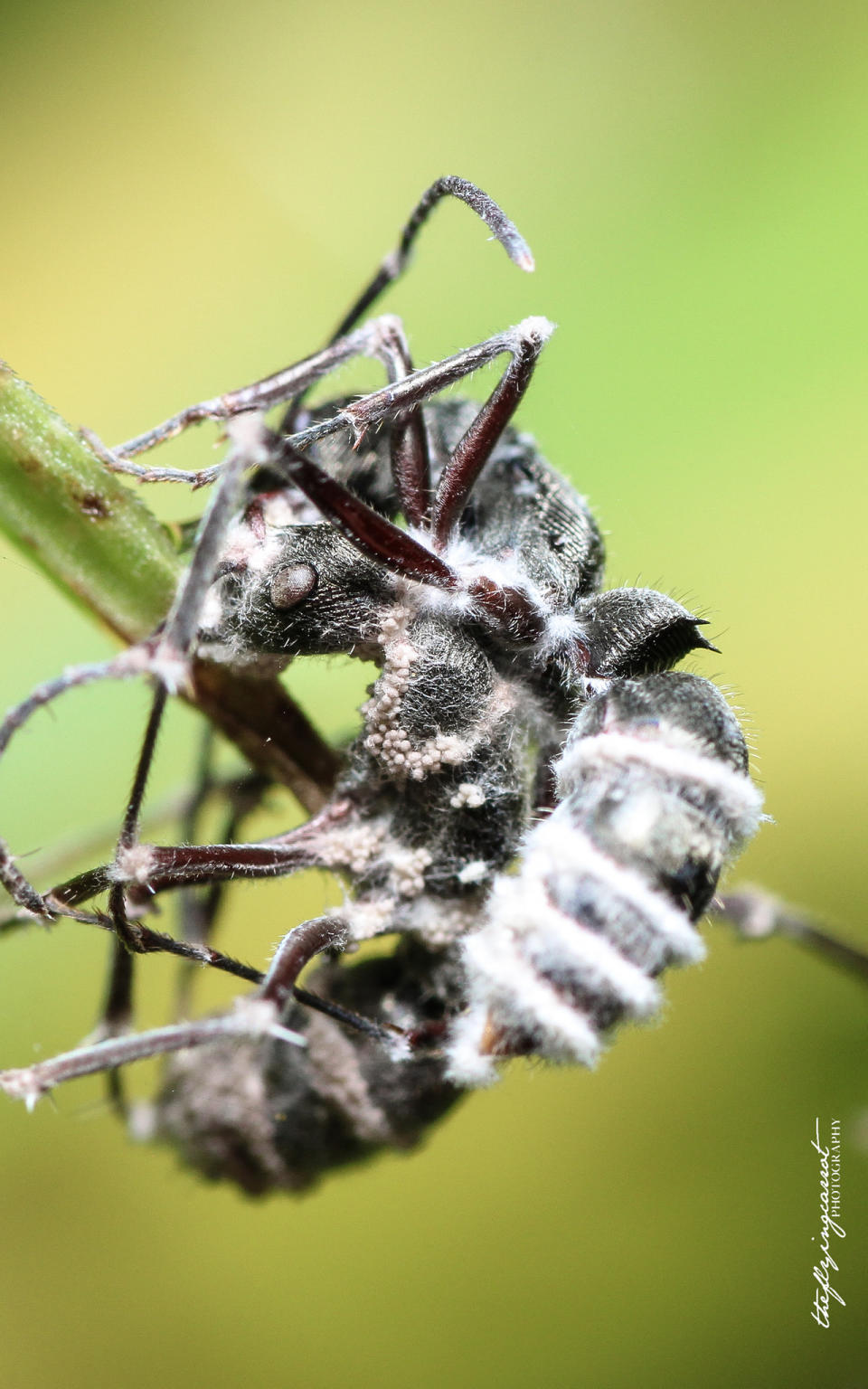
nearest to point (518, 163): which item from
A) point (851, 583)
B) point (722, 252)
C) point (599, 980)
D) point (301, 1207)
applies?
point (722, 252)

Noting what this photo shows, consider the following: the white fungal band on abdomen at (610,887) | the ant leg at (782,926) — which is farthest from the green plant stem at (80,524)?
the ant leg at (782,926)

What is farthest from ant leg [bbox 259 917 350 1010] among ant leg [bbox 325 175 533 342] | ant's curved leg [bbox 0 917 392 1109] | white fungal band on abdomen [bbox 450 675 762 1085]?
ant leg [bbox 325 175 533 342]

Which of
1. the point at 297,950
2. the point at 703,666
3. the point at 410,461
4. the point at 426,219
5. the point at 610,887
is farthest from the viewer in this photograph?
the point at 703,666

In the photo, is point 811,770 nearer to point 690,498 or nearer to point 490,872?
point 690,498

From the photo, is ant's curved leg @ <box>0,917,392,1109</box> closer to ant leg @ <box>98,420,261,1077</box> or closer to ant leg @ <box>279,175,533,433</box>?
ant leg @ <box>98,420,261,1077</box>

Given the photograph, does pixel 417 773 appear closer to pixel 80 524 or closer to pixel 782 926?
pixel 80 524

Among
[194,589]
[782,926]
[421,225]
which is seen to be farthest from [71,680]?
[782,926]
